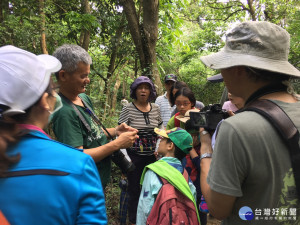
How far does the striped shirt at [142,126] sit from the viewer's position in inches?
118

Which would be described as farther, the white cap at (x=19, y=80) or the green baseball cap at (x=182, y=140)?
the green baseball cap at (x=182, y=140)

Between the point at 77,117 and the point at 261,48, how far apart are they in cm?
138

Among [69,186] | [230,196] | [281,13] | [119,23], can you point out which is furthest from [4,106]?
[281,13]

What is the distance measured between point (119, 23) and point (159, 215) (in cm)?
495

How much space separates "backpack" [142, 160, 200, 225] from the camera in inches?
63.6

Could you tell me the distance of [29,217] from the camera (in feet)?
2.42

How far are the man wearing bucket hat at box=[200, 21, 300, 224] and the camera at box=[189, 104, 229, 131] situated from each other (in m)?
0.30

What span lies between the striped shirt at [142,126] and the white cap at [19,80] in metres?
2.19

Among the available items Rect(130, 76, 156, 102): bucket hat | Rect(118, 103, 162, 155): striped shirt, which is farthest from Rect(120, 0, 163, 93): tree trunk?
Rect(118, 103, 162, 155): striped shirt

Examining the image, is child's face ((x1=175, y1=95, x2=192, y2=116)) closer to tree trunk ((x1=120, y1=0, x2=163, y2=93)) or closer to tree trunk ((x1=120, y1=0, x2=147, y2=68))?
tree trunk ((x1=120, y1=0, x2=163, y2=93))

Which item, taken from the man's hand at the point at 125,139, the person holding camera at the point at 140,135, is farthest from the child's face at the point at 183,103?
the man's hand at the point at 125,139

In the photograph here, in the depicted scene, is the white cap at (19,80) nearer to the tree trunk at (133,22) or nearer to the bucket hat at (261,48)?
the bucket hat at (261,48)

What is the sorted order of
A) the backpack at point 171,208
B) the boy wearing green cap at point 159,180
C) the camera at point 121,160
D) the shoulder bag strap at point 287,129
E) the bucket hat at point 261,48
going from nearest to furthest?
the shoulder bag strap at point 287,129
the bucket hat at point 261,48
the backpack at point 171,208
the boy wearing green cap at point 159,180
the camera at point 121,160

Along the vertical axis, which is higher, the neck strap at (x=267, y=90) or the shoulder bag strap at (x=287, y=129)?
the neck strap at (x=267, y=90)
